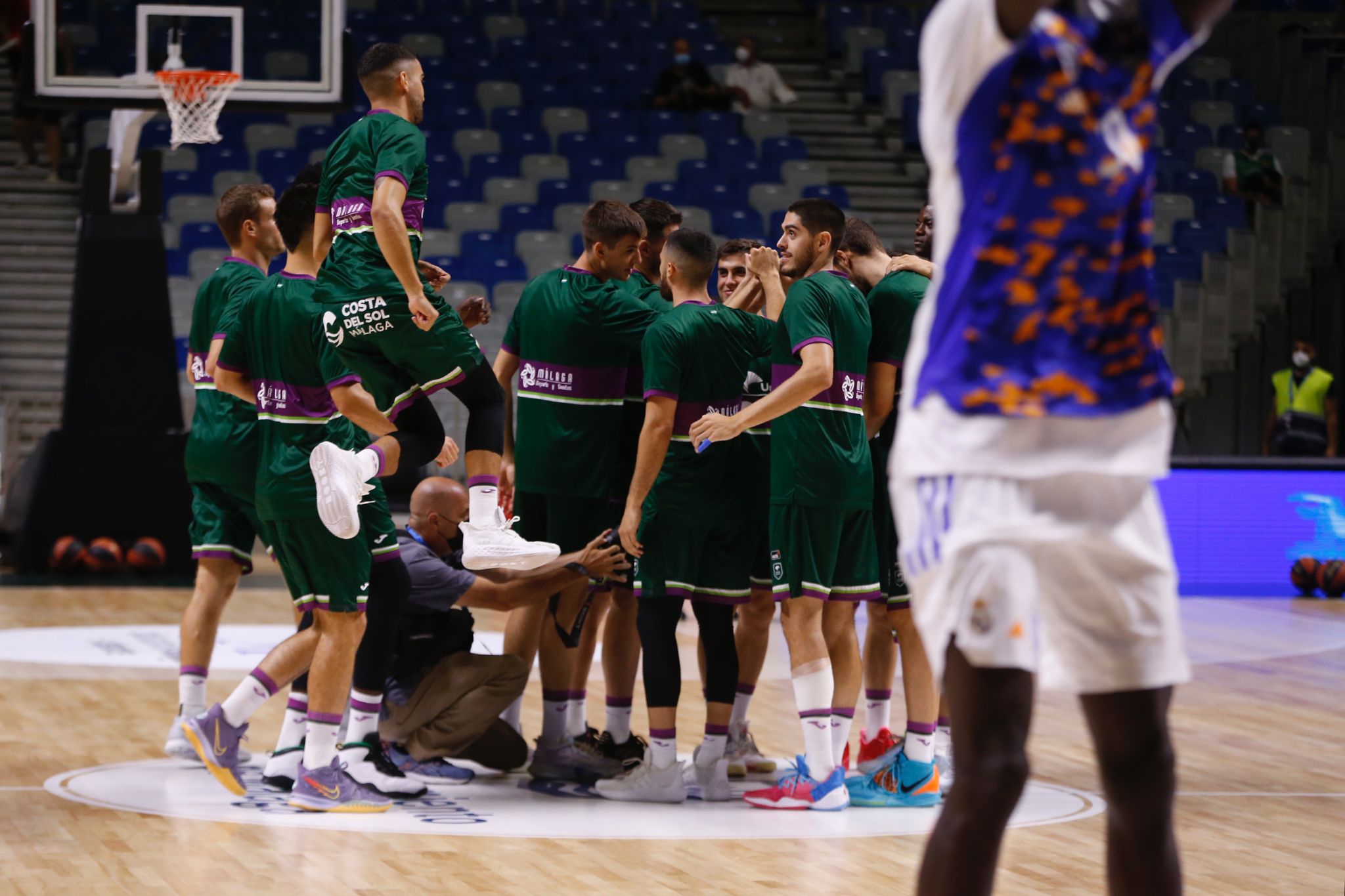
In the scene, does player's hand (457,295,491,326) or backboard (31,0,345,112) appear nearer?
player's hand (457,295,491,326)

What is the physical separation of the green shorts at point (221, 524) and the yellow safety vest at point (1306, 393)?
A: 1303cm

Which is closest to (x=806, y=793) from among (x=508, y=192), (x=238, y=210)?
(x=238, y=210)

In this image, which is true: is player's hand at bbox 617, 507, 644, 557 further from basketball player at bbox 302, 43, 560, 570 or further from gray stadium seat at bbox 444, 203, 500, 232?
gray stadium seat at bbox 444, 203, 500, 232

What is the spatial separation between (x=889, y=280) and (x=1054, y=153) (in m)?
4.03

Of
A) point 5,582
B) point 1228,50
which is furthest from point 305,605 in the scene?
point 1228,50

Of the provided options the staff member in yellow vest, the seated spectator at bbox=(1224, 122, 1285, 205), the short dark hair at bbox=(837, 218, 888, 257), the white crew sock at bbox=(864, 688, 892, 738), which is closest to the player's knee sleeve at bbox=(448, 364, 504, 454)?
the short dark hair at bbox=(837, 218, 888, 257)

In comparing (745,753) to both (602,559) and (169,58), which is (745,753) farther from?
(169,58)

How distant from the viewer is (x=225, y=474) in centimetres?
681

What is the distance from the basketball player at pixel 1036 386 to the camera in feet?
8.10

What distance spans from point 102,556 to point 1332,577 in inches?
373

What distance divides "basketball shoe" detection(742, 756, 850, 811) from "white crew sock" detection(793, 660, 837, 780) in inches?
1.4

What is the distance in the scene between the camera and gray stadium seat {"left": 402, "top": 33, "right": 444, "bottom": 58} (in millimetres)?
20000

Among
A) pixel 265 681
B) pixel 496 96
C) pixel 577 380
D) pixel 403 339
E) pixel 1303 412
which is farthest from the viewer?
pixel 496 96

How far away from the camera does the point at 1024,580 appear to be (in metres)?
2.50
